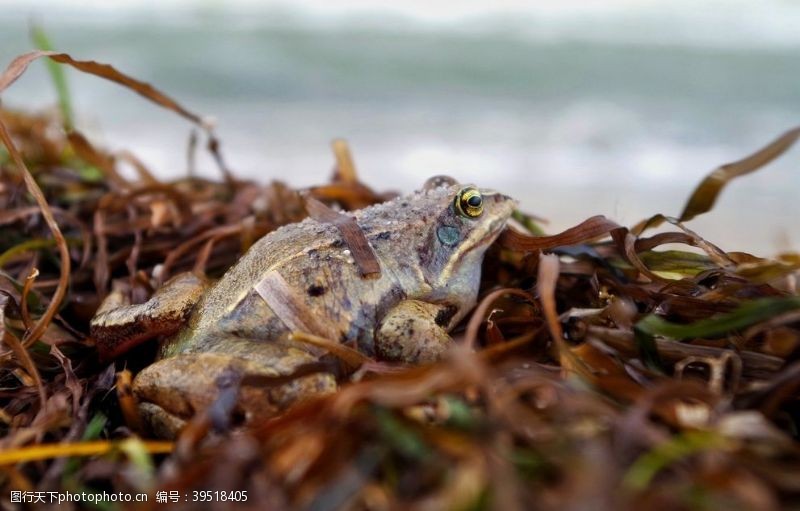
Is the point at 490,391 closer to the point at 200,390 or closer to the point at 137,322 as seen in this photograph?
the point at 200,390

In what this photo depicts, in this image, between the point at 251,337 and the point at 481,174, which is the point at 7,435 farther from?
the point at 481,174

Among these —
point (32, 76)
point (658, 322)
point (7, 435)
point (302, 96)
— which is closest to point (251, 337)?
point (7, 435)

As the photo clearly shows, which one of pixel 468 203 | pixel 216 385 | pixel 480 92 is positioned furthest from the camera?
pixel 480 92

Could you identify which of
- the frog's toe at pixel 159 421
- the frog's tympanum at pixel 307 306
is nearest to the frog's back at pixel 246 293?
the frog's tympanum at pixel 307 306

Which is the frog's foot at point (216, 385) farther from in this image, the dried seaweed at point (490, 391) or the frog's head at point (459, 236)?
the frog's head at point (459, 236)

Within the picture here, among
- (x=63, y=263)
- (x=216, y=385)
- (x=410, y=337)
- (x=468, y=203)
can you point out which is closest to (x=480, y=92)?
(x=468, y=203)

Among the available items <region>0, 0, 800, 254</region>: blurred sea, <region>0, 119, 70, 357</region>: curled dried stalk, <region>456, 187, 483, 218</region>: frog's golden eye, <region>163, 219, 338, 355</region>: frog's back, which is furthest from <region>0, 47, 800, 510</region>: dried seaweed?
<region>0, 0, 800, 254</region>: blurred sea

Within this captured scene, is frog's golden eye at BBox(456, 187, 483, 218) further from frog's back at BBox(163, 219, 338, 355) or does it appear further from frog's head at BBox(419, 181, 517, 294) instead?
frog's back at BBox(163, 219, 338, 355)
